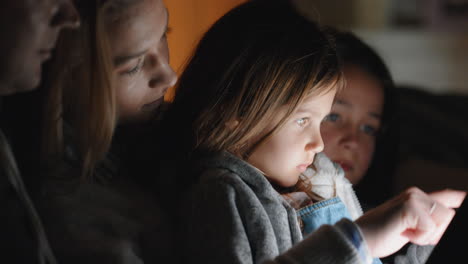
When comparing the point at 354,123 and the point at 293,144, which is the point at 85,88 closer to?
the point at 293,144

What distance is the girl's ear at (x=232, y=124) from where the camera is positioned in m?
0.73

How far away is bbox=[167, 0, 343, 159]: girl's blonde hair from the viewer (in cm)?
72

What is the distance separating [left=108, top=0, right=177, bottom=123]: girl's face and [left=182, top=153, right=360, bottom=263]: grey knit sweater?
5.3 inches

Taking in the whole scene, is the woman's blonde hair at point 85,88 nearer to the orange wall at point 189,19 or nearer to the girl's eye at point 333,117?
the orange wall at point 189,19

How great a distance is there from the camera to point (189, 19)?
966mm

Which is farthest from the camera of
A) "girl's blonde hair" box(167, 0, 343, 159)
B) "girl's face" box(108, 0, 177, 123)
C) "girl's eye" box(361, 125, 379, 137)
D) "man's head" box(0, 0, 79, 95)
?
"girl's eye" box(361, 125, 379, 137)

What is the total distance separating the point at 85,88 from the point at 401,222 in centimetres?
44

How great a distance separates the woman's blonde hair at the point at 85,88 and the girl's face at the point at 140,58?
0.8 inches

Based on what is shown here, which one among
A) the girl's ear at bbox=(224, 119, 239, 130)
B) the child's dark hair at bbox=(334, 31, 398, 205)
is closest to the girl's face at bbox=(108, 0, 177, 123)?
the girl's ear at bbox=(224, 119, 239, 130)

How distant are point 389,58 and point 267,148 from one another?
2449mm

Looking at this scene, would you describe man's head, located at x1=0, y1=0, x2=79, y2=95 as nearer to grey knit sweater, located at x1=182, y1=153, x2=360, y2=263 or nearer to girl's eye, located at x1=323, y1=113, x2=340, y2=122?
grey knit sweater, located at x1=182, y1=153, x2=360, y2=263

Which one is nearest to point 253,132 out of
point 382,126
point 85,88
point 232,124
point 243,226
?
point 232,124

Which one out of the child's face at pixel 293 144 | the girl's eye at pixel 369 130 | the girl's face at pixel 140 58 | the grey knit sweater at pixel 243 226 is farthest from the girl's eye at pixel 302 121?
the girl's eye at pixel 369 130

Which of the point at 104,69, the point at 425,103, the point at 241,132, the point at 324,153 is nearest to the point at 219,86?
the point at 241,132
